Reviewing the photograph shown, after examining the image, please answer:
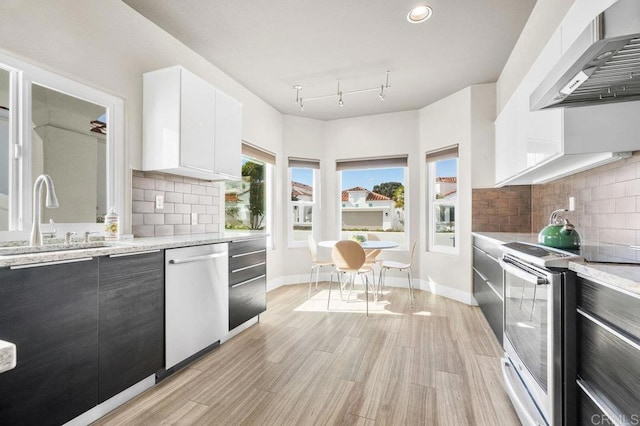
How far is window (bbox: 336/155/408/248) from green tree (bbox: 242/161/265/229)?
1.33 meters

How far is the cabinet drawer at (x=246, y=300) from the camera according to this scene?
108 inches

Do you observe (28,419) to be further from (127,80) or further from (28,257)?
(127,80)

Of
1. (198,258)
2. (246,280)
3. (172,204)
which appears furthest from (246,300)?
(172,204)

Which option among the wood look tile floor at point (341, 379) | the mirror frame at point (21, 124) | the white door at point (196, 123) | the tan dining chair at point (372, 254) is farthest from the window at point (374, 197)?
the mirror frame at point (21, 124)

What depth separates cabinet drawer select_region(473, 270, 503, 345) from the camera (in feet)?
8.19

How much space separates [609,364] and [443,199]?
357 cm

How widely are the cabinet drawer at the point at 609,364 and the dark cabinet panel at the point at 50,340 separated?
7.37 ft

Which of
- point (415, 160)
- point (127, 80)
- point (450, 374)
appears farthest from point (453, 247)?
point (127, 80)

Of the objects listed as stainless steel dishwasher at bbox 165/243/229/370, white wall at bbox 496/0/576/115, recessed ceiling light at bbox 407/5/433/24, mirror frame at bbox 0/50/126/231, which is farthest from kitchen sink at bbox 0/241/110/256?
white wall at bbox 496/0/576/115

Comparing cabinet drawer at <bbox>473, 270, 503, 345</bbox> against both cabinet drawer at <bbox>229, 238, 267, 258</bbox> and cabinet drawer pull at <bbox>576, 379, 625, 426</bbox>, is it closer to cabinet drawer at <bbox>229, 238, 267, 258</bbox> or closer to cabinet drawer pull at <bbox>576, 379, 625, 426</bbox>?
cabinet drawer pull at <bbox>576, 379, 625, 426</bbox>

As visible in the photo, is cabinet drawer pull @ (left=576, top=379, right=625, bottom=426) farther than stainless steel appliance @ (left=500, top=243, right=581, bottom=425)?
No

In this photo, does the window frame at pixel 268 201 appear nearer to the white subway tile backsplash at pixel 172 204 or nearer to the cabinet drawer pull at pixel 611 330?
the white subway tile backsplash at pixel 172 204

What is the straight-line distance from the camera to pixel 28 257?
1.34 meters

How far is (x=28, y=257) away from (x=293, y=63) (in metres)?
2.91
